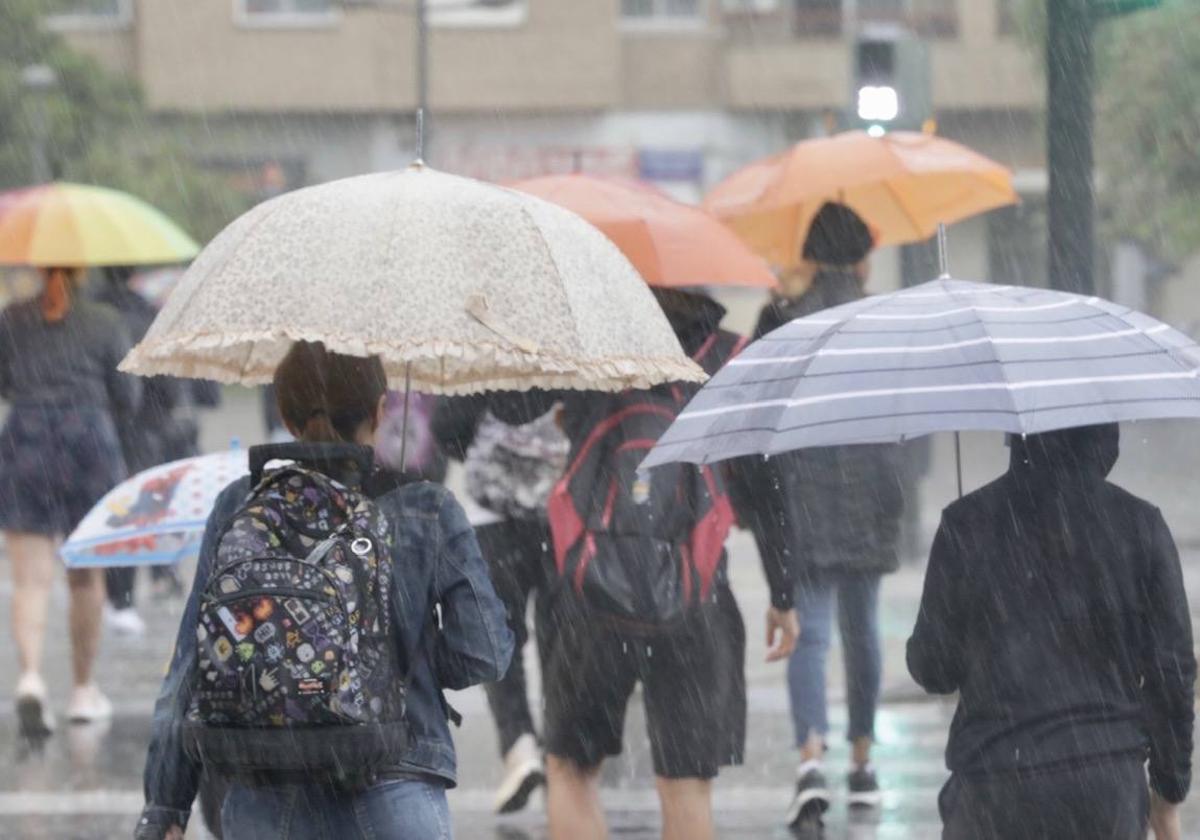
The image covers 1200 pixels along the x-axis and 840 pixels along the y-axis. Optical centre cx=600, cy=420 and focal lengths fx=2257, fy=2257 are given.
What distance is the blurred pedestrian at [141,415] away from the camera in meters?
10.7

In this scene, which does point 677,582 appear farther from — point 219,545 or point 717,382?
point 219,545

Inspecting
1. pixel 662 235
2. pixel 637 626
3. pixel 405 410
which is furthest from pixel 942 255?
pixel 662 235

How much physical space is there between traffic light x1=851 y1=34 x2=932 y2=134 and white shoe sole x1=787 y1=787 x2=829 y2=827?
4.92 metres

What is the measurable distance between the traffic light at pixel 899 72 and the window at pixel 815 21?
1923 centimetres

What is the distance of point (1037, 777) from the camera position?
4.12 m

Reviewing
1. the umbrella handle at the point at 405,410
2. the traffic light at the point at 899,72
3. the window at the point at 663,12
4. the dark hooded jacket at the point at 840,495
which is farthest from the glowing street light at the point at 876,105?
the window at the point at 663,12

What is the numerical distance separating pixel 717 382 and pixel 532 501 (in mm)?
2756

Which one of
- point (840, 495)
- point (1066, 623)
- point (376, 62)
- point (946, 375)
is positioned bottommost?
point (840, 495)

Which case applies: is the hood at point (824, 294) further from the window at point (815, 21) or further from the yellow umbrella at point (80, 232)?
the window at point (815, 21)

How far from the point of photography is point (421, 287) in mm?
3896

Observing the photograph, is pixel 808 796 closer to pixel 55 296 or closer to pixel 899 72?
pixel 55 296

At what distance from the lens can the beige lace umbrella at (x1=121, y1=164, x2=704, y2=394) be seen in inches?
151

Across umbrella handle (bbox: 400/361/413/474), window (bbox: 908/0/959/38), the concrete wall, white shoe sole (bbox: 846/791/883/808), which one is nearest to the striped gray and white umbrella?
umbrella handle (bbox: 400/361/413/474)

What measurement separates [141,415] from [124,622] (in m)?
1.07
